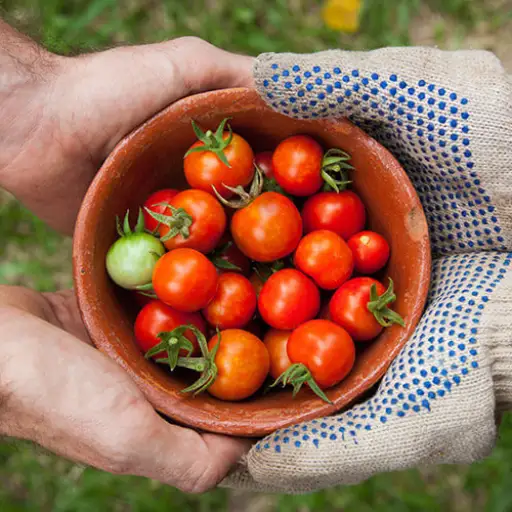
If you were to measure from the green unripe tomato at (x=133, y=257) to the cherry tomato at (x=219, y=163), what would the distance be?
202 millimetres

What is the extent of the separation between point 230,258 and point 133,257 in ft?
0.98

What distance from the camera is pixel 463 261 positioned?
1.91 metres

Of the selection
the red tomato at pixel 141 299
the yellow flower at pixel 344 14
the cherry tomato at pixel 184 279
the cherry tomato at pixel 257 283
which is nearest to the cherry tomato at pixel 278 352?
the cherry tomato at pixel 257 283

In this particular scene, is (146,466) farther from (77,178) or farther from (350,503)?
(350,503)

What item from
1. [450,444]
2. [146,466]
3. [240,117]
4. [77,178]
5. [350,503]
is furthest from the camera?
[350,503]

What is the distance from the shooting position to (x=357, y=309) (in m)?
1.75

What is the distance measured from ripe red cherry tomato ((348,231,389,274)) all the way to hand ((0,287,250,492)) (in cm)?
63

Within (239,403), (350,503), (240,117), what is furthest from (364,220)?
(350,503)

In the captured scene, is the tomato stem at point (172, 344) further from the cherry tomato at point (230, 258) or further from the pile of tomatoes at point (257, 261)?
the cherry tomato at point (230, 258)

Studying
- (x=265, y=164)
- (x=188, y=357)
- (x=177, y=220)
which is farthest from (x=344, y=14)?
(x=188, y=357)

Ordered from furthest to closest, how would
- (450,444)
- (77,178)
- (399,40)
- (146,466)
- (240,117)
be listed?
(399,40) → (77,178) → (240,117) → (450,444) → (146,466)

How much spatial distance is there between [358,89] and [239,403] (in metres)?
0.88

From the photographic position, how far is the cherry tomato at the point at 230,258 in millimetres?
1921

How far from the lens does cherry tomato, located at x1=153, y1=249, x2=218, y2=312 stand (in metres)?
1.70
